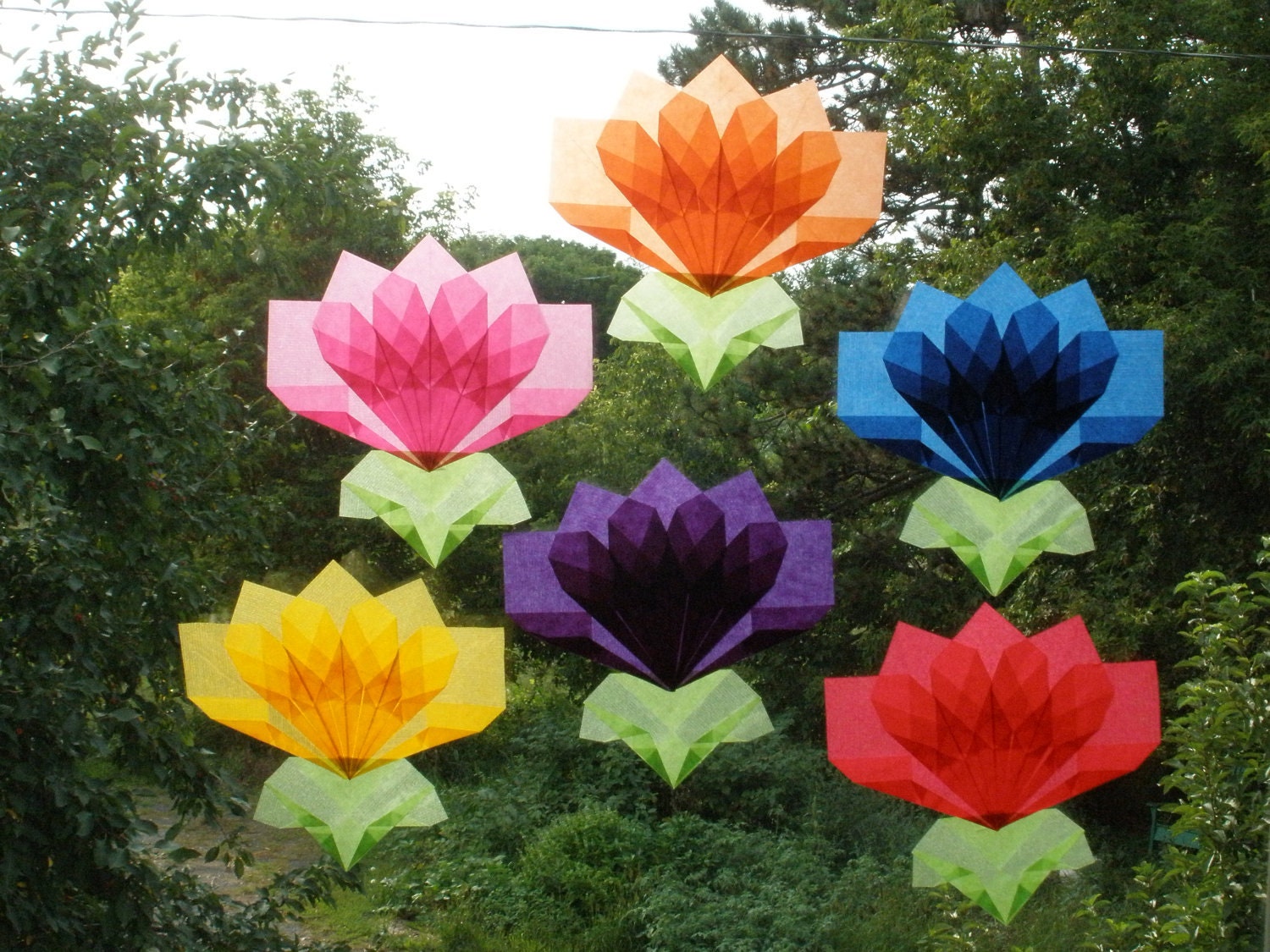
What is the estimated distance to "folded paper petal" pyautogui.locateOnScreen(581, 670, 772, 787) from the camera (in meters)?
1.39

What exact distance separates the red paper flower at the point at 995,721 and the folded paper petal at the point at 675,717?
4.0 inches

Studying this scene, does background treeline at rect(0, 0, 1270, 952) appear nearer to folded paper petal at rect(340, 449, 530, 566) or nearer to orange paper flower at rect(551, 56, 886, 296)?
folded paper petal at rect(340, 449, 530, 566)

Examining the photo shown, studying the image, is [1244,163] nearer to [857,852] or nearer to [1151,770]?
[1151,770]

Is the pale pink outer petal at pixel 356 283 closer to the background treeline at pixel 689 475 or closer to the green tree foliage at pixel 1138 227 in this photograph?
the background treeline at pixel 689 475

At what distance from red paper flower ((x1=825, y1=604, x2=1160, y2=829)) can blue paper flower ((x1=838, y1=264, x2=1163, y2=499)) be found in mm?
192

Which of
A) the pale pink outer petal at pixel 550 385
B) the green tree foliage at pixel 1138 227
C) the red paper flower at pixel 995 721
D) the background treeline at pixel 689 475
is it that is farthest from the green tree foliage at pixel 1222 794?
the green tree foliage at pixel 1138 227

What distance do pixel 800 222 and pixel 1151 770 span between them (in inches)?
184

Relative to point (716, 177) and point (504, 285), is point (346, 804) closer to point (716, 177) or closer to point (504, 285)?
point (504, 285)

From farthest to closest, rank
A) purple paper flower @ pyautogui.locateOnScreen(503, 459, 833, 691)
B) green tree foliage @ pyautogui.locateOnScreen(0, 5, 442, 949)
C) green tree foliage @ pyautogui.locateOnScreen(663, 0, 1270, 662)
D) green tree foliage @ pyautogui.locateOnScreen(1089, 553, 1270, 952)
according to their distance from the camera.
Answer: green tree foliage @ pyautogui.locateOnScreen(663, 0, 1270, 662), green tree foliage @ pyautogui.locateOnScreen(1089, 553, 1270, 952), green tree foliage @ pyautogui.locateOnScreen(0, 5, 442, 949), purple paper flower @ pyautogui.locateOnScreen(503, 459, 833, 691)

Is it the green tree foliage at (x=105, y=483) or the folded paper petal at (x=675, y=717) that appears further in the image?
the green tree foliage at (x=105, y=483)

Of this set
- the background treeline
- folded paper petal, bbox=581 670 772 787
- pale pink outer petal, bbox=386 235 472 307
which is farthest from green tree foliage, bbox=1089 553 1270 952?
pale pink outer petal, bbox=386 235 472 307

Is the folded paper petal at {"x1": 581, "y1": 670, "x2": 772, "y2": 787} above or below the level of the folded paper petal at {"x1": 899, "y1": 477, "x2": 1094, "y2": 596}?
below

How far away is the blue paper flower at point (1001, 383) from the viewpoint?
4.57 feet

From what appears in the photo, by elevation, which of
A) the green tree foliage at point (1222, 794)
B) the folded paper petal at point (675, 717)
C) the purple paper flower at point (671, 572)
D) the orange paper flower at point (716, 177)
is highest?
the orange paper flower at point (716, 177)
